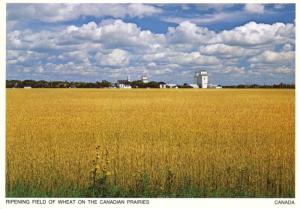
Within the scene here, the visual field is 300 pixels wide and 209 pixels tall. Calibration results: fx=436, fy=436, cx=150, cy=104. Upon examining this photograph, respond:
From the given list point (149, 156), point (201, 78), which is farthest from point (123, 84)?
point (149, 156)

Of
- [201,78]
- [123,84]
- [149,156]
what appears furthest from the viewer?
[123,84]

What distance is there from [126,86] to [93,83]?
53cm

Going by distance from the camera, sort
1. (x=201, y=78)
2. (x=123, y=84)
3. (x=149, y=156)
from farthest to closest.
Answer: (x=123, y=84), (x=201, y=78), (x=149, y=156)

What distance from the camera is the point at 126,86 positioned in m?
6.97

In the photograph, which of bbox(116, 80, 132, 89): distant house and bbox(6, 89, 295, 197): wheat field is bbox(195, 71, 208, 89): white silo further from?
bbox(116, 80, 132, 89): distant house

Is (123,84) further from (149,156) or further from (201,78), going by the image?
(149,156)

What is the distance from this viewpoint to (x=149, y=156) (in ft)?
19.7

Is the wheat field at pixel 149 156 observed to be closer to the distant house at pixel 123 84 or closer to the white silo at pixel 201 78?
the distant house at pixel 123 84

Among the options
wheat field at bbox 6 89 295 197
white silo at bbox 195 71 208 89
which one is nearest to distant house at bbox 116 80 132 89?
wheat field at bbox 6 89 295 197

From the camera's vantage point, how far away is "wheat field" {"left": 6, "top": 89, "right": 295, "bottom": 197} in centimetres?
536

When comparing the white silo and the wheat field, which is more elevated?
the white silo

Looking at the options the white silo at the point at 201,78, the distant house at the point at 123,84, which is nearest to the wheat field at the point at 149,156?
the distant house at the point at 123,84

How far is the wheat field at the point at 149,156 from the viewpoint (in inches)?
211

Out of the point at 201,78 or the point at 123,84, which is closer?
the point at 201,78
